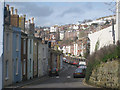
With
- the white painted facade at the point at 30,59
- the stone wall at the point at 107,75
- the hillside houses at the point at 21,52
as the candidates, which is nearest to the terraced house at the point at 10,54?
the hillside houses at the point at 21,52

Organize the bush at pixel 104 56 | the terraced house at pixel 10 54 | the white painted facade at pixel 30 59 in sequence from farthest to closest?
the white painted facade at pixel 30 59 < the terraced house at pixel 10 54 < the bush at pixel 104 56

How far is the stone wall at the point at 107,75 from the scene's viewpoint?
15562 millimetres

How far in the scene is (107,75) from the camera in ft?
55.5

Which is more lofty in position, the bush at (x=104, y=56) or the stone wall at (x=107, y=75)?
the bush at (x=104, y=56)

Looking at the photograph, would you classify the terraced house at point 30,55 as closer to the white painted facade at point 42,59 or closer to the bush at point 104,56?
the white painted facade at point 42,59

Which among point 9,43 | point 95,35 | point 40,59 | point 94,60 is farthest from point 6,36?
point 40,59

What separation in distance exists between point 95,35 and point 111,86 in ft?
49.5

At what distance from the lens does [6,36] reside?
20.1 metres

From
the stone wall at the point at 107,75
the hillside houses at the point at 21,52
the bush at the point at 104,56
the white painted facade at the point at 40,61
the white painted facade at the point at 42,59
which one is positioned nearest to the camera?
the stone wall at the point at 107,75

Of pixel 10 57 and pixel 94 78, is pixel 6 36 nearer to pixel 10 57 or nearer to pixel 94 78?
pixel 10 57

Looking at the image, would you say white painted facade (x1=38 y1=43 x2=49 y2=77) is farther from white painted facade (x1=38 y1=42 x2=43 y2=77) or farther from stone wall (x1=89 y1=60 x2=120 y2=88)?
stone wall (x1=89 y1=60 x2=120 y2=88)

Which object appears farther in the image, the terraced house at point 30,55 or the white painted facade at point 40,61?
the white painted facade at point 40,61

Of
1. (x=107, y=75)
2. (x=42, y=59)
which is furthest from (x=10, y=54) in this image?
(x=42, y=59)

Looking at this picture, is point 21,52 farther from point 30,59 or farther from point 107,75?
point 107,75
